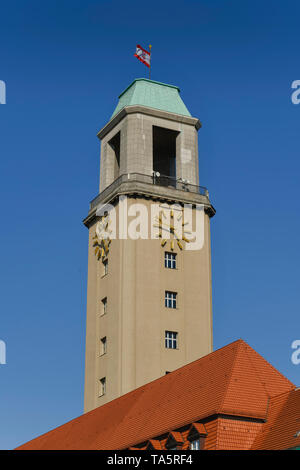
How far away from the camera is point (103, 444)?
48.7m

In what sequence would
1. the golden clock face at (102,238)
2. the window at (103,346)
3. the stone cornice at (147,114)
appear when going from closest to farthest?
the window at (103,346), the golden clock face at (102,238), the stone cornice at (147,114)

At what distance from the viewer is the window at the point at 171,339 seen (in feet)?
204

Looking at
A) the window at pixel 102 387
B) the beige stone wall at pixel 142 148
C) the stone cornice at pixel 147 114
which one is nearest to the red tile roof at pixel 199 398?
the window at pixel 102 387

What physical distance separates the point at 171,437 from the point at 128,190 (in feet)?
88.5

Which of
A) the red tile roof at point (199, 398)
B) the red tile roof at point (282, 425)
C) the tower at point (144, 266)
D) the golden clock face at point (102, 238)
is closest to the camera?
the red tile roof at point (282, 425)

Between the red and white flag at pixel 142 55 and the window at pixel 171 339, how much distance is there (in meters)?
25.2

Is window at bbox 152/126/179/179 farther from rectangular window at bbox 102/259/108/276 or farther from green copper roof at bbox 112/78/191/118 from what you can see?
rectangular window at bbox 102/259/108/276

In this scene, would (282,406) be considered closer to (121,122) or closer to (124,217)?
(124,217)

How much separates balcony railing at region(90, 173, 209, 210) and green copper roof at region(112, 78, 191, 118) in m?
5.88

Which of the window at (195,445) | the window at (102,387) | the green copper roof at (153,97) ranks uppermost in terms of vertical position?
the green copper roof at (153,97)

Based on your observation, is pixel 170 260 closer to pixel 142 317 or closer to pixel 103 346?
pixel 142 317

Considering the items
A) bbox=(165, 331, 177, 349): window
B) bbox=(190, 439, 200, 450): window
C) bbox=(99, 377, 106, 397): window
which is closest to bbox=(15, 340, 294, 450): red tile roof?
bbox=(190, 439, 200, 450): window

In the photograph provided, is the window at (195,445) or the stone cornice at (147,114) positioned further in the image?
the stone cornice at (147,114)

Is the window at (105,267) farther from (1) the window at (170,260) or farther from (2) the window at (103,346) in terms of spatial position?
(2) the window at (103,346)
